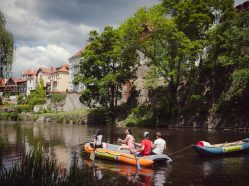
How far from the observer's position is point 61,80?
340ft

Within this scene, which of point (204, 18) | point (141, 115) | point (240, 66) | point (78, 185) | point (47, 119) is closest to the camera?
point (78, 185)

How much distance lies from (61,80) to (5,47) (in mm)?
88177

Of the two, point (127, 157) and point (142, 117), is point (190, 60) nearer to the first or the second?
point (142, 117)

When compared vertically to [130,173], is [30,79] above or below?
above

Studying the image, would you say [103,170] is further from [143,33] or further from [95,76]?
[95,76]

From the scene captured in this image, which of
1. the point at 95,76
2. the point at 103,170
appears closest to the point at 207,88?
the point at 95,76

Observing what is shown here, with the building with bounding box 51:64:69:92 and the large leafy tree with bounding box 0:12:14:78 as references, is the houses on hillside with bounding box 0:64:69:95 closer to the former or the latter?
the building with bounding box 51:64:69:92

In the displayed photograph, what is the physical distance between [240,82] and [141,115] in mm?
15441

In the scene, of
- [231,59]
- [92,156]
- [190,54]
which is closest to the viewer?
[92,156]

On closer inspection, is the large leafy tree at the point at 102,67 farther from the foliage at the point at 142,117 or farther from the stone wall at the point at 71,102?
the stone wall at the point at 71,102

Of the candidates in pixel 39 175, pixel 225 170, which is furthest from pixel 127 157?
pixel 39 175

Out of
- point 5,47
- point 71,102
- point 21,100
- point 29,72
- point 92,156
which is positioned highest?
point 29,72

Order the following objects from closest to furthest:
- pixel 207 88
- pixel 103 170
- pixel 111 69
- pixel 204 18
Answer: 1. pixel 103 170
2. pixel 204 18
3. pixel 207 88
4. pixel 111 69

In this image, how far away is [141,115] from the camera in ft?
143
